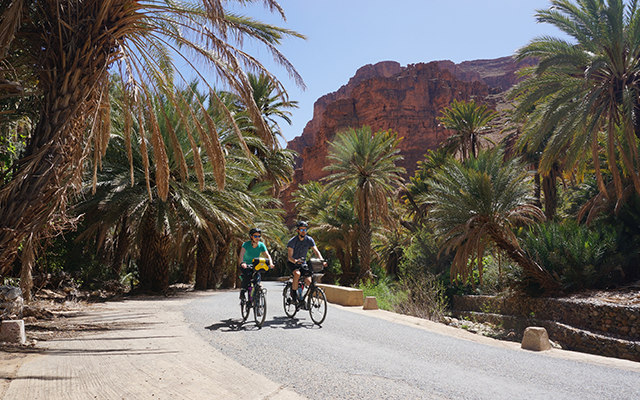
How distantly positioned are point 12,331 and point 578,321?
39.9 feet

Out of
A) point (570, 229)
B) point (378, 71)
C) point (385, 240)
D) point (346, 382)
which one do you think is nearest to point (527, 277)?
point (570, 229)

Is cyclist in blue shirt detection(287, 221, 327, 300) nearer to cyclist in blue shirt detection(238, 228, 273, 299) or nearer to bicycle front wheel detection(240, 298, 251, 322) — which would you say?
cyclist in blue shirt detection(238, 228, 273, 299)

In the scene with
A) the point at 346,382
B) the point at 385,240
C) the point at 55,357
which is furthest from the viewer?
the point at 385,240

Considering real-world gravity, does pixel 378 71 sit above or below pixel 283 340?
above

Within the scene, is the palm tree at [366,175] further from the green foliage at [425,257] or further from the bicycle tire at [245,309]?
the bicycle tire at [245,309]

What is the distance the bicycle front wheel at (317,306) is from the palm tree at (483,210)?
7.07 m

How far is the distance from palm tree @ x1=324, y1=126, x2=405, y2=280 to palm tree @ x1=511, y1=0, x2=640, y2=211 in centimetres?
972

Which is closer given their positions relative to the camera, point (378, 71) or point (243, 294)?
point (243, 294)

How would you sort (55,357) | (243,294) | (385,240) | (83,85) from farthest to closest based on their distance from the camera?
(385,240) → (243,294) → (83,85) → (55,357)

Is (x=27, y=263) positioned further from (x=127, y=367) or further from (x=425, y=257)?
(x=425, y=257)

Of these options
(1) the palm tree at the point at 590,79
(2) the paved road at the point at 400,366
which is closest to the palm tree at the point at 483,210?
(1) the palm tree at the point at 590,79

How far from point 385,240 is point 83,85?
83.9 ft

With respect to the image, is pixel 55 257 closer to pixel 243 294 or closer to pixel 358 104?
pixel 243 294

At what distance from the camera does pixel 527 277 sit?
13.5 metres
